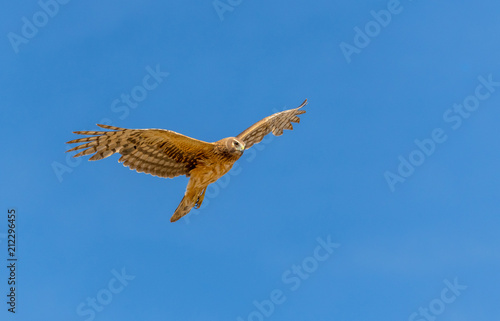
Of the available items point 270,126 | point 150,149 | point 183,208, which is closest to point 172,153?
point 150,149

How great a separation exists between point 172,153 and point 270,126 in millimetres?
3684

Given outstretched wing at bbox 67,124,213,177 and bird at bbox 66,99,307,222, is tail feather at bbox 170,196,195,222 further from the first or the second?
outstretched wing at bbox 67,124,213,177

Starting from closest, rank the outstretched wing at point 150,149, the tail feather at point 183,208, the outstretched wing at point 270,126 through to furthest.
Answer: the outstretched wing at point 150,149, the tail feather at point 183,208, the outstretched wing at point 270,126

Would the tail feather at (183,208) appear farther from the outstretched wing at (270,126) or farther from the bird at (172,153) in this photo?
the outstretched wing at (270,126)

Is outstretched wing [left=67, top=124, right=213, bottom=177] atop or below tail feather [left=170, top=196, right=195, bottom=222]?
atop

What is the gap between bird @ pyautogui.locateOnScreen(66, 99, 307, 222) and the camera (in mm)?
14789

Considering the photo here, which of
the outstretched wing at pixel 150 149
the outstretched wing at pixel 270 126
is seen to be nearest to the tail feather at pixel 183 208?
the outstretched wing at pixel 150 149

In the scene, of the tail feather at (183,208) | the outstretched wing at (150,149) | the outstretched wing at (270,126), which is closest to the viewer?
the outstretched wing at (150,149)

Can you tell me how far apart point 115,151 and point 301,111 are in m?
6.48

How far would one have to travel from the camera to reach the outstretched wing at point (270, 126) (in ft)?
58.4

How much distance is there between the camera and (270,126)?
18578 mm

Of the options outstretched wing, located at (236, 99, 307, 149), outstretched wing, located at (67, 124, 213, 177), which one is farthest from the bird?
outstretched wing, located at (236, 99, 307, 149)

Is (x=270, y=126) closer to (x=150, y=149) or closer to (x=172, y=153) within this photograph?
(x=172, y=153)

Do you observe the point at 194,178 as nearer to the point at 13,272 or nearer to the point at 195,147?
the point at 195,147
